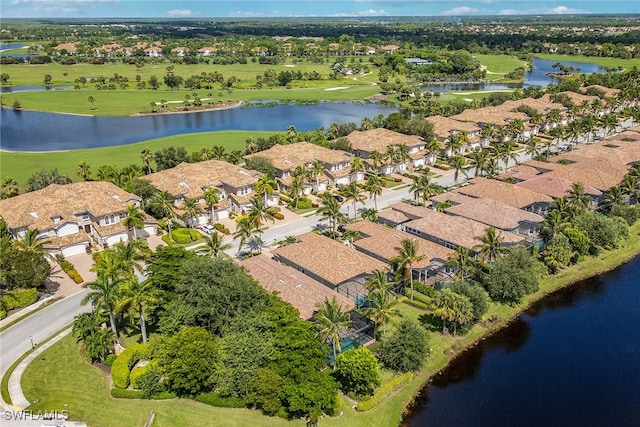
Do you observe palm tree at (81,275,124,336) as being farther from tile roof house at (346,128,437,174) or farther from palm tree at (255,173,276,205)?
tile roof house at (346,128,437,174)

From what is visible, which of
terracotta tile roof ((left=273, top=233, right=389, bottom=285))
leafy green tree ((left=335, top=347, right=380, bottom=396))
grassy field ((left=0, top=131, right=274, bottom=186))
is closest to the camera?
leafy green tree ((left=335, top=347, right=380, bottom=396))

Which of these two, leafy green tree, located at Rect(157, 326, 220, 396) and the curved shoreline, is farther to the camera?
the curved shoreline

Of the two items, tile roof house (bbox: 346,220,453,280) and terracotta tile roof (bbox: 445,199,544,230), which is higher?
terracotta tile roof (bbox: 445,199,544,230)

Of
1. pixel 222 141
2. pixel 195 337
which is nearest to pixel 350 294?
pixel 195 337

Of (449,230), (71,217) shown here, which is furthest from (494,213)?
(71,217)

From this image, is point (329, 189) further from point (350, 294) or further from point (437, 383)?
point (437, 383)

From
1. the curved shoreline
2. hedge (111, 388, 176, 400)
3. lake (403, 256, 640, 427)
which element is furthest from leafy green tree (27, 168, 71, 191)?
lake (403, 256, 640, 427)

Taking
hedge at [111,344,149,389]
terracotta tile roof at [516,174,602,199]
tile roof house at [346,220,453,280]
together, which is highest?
terracotta tile roof at [516,174,602,199]
